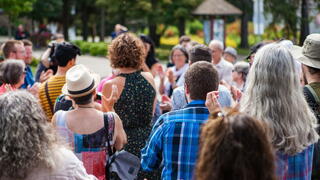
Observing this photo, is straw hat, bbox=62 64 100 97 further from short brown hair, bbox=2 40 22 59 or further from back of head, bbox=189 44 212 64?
short brown hair, bbox=2 40 22 59

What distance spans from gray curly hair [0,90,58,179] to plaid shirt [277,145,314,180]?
1.42 metres

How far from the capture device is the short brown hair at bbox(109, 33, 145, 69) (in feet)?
17.8

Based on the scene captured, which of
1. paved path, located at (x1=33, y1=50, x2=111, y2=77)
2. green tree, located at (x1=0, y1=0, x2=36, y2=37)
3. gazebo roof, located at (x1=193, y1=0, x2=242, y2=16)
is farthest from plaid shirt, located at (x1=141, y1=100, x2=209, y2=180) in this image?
green tree, located at (x1=0, y1=0, x2=36, y2=37)

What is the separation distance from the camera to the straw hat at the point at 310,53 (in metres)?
4.38

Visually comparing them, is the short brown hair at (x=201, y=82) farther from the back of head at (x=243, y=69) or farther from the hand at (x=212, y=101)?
the back of head at (x=243, y=69)

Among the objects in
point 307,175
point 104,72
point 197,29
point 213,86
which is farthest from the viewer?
point 197,29

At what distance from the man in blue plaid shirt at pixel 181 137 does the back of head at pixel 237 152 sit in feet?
4.61

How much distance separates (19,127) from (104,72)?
20300 mm

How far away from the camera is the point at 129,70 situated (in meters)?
5.45

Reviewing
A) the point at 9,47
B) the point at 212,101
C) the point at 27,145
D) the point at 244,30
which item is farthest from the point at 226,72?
the point at 244,30

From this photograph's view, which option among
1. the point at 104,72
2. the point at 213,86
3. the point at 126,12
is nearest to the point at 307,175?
the point at 213,86

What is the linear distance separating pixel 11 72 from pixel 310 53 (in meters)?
3.29

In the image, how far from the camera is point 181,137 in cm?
374

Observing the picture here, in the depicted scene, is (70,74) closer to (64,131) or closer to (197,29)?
(64,131)
